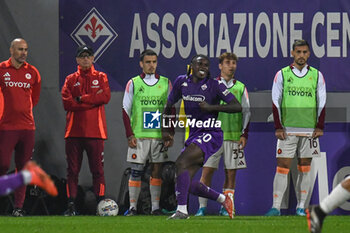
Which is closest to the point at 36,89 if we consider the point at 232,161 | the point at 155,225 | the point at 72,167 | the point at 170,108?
the point at 72,167

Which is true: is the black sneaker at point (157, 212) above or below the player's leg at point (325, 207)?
below

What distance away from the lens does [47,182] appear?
17.8 ft

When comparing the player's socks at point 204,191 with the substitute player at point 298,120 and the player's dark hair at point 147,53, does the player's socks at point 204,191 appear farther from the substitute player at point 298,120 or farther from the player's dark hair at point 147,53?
the player's dark hair at point 147,53

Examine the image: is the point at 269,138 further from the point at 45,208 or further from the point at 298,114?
the point at 45,208

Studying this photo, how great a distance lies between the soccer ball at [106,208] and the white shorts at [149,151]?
2.06 feet

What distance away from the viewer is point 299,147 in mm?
10773

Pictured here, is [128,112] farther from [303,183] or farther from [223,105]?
[303,183]

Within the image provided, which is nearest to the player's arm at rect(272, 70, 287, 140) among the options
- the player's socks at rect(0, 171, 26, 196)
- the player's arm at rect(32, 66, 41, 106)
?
the player's arm at rect(32, 66, 41, 106)

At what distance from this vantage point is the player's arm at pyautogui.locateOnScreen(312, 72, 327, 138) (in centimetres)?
1068

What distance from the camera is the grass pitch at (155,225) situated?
798 cm

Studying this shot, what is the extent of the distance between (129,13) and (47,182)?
20.9ft

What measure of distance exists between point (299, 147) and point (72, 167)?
301cm

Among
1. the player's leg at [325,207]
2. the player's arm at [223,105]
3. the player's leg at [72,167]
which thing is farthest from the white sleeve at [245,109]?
the player's leg at [325,207]

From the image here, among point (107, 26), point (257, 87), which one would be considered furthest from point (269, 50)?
point (107, 26)
